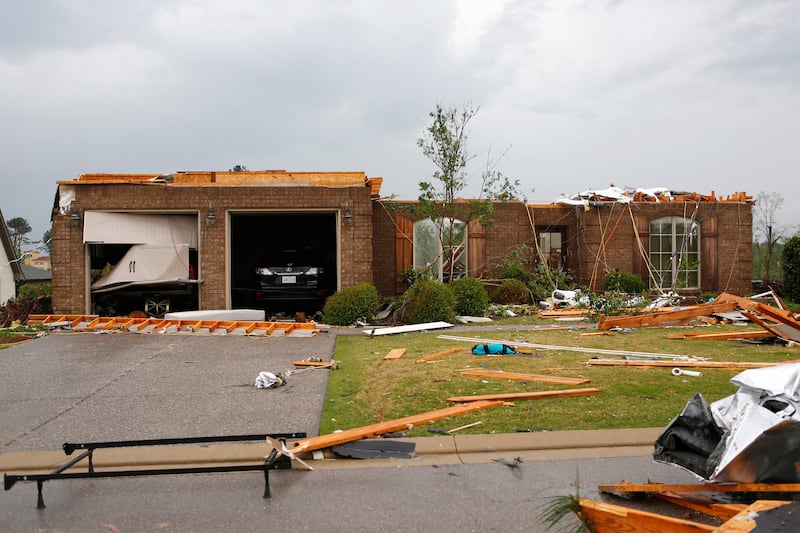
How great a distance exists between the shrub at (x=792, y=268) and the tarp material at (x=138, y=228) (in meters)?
17.5

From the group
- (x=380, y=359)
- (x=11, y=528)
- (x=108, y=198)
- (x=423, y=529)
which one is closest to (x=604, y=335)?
(x=380, y=359)

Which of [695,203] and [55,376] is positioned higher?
[695,203]

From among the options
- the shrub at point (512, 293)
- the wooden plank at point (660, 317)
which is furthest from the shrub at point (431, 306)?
the shrub at point (512, 293)

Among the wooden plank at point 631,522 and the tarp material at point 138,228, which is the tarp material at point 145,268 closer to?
the tarp material at point 138,228

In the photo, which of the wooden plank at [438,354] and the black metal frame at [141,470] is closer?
the black metal frame at [141,470]

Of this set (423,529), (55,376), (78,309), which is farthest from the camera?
(78,309)

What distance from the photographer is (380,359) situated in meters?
9.45

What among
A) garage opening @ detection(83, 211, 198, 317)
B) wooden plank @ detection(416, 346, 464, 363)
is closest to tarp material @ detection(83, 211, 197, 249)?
garage opening @ detection(83, 211, 198, 317)

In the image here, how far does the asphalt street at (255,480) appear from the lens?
12.8 feet

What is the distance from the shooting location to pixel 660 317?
12.9 metres

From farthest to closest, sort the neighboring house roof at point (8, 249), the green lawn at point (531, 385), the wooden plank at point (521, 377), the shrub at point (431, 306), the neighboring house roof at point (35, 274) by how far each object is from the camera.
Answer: the neighboring house roof at point (35, 274) < the neighboring house roof at point (8, 249) < the shrub at point (431, 306) < the wooden plank at point (521, 377) < the green lawn at point (531, 385)

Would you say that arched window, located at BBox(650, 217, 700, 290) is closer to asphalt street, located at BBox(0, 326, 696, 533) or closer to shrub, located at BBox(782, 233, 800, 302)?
shrub, located at BBox(782, 233, 800, 302)

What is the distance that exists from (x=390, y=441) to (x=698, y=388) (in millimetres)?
3858

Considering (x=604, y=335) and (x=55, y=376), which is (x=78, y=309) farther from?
(x=604, y=335)
